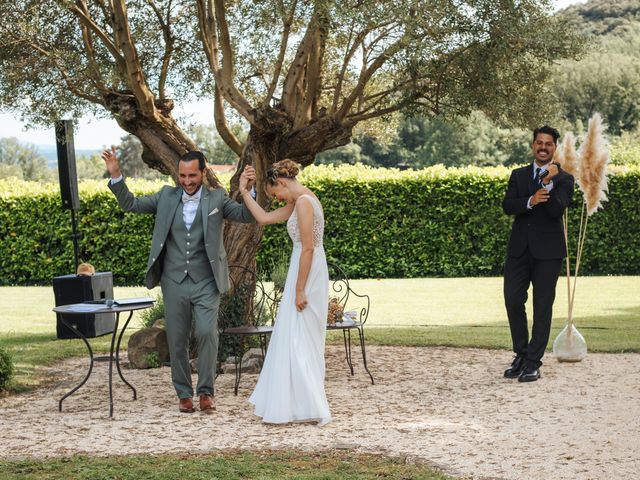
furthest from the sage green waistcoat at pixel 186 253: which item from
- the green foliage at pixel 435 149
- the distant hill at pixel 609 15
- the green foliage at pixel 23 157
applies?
the green foliage at pixel 23 157

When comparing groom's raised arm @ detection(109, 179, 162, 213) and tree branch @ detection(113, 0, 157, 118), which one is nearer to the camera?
groom's raised arm @ detection(109, 179, 162, 213)

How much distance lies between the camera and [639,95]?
41625mm

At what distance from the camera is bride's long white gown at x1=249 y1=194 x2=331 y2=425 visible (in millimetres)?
6453

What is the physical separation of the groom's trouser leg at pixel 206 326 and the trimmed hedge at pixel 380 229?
1223cm

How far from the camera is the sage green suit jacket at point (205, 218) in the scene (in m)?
6.79

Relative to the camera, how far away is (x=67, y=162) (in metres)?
11.5

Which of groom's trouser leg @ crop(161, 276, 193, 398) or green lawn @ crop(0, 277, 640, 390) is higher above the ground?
groom's trouser leg @ crop(161, 276, 193, 398)

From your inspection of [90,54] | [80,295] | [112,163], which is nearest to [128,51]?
[90,54]

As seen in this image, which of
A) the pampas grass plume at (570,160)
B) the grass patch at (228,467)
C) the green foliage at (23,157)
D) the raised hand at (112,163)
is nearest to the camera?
the grass patch at (228,467)

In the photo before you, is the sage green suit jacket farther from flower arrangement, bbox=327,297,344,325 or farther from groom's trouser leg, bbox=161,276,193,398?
flower arrangement, bbox=327,297,344,325

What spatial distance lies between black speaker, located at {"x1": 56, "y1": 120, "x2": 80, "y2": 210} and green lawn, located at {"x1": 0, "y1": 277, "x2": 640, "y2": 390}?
1780 mm

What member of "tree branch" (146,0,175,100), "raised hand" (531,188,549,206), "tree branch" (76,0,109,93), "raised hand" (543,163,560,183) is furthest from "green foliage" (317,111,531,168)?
"raised hand" (531,188,549,206)

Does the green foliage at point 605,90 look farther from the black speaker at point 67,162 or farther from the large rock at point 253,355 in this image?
the large rock at point 253,355

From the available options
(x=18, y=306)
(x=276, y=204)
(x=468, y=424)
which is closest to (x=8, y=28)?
(x=468, y=424)
